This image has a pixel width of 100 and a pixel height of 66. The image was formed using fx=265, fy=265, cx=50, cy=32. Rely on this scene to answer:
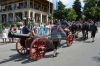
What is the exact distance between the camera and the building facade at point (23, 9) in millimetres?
61594

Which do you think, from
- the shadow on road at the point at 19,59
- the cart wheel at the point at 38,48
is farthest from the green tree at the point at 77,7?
the cart wheel at the point at 38,48

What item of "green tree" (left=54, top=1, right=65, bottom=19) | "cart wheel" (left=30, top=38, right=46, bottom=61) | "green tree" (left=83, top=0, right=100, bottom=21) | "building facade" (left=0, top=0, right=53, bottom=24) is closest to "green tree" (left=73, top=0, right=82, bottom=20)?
"green tree" (left=83, top=0, right=100, bottom=21)

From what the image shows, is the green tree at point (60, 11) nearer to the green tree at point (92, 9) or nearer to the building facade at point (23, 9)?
the building facade at point (23, 9)

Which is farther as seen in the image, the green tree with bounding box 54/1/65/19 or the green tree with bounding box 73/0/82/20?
the green tree with bounding box 73/0/82/20

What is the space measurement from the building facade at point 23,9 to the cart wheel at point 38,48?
152 ft

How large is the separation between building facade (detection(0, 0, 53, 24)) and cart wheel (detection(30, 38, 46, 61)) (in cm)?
4632

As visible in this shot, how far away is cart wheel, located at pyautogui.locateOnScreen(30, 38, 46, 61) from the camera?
12.1 m

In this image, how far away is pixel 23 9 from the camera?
61.7 metres

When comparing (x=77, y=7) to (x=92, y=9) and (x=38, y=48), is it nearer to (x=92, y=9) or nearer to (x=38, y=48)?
(x=92, y=9)

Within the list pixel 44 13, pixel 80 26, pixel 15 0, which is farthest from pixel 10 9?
pixel 80 26

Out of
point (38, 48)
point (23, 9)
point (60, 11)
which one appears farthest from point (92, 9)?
point (38, 48)

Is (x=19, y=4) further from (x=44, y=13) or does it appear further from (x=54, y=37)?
(x=54, y=37)

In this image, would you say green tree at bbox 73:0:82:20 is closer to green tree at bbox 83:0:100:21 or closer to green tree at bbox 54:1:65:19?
green tree at bbox 83:0:100:21

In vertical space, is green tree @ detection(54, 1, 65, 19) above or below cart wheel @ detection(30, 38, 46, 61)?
above
